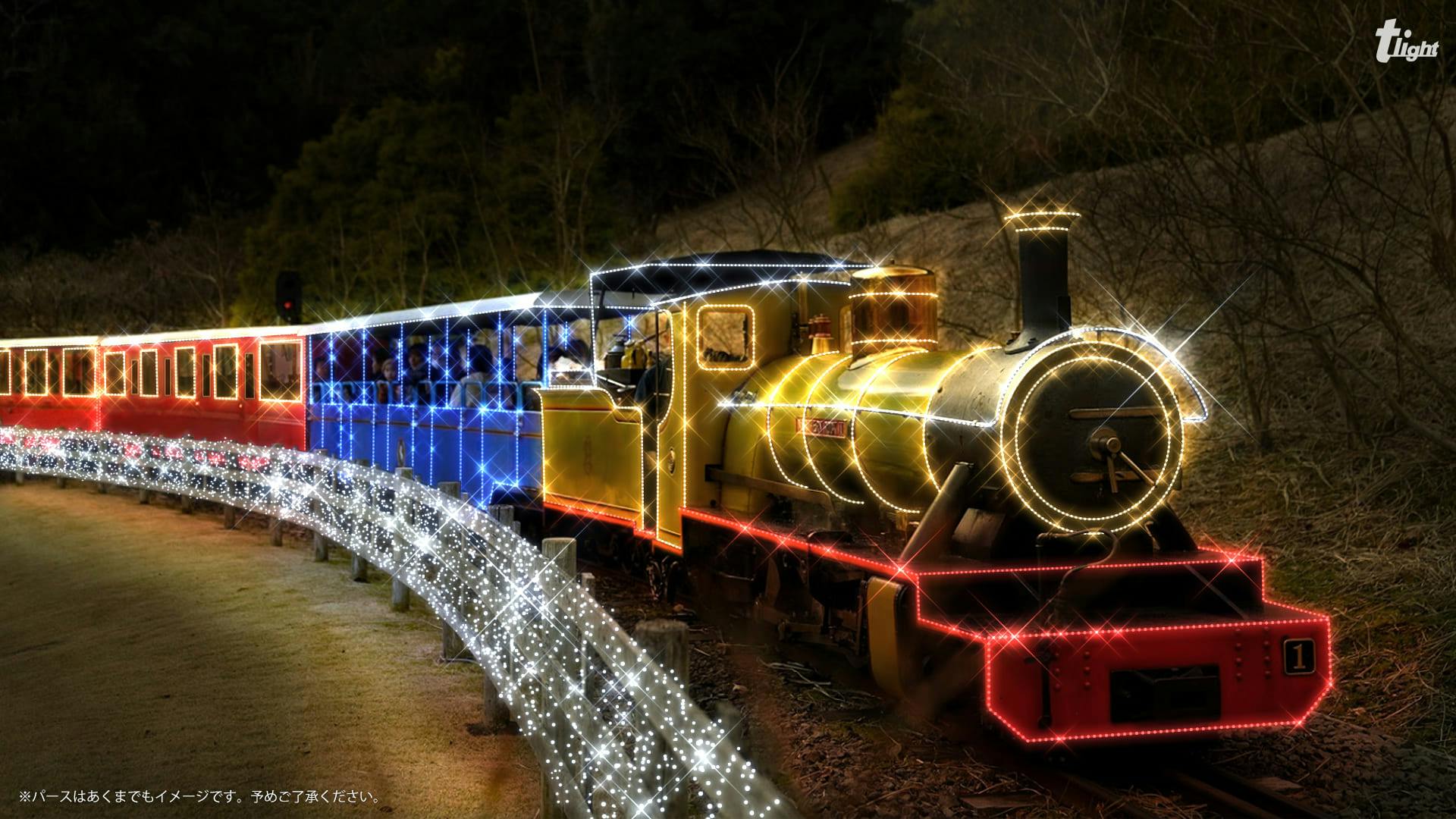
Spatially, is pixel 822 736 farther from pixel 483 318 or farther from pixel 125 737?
pixel 483 318

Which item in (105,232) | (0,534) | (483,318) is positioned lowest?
(0,534)

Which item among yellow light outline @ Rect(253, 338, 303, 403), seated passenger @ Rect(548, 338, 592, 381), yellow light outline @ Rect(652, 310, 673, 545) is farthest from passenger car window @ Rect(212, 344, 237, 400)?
yellow light outline @ Rect(652, 310, 673, 545)

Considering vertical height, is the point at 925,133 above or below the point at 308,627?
above

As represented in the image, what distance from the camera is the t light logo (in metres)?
8.96

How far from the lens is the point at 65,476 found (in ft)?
66.4

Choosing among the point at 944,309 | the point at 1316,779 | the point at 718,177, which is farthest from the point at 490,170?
the point at 1316,779

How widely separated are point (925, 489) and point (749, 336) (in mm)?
2637

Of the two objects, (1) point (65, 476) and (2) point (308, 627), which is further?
(1) point (65, 476)

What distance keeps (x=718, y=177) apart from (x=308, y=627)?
24.5m

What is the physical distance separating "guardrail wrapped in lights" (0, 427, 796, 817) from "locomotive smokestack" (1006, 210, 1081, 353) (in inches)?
101

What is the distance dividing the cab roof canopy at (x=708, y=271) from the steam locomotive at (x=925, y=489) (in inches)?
1.3

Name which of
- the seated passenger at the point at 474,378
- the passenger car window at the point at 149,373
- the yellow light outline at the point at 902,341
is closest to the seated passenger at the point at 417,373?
the seated passenger at the point at 474,378

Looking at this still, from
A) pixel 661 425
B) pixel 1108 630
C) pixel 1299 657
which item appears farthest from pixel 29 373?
pixel 1299 657

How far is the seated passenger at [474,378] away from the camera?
14109 millimetres
